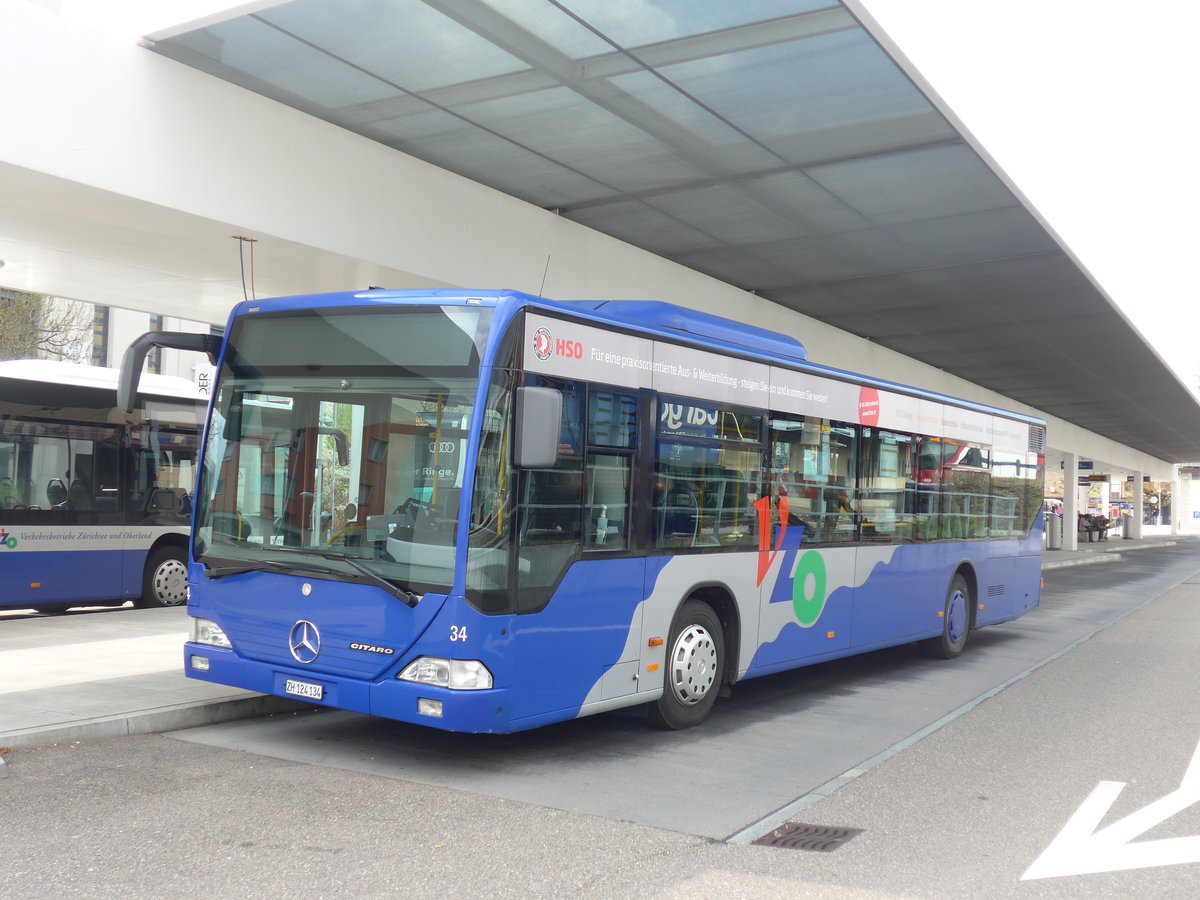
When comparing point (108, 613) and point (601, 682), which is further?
point (108, 613)

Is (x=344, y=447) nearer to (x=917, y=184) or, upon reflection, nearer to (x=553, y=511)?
(x=553, y=511)

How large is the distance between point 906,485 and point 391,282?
5718 millimetres

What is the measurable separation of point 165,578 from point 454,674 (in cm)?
912

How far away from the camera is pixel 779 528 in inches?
352

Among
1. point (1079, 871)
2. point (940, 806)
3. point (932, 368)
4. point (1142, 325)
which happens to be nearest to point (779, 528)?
point (940, 806)

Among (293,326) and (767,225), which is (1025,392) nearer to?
(767,225)

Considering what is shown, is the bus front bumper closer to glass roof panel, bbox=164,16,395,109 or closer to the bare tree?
glass roof panel, bbox=164,16,395,109

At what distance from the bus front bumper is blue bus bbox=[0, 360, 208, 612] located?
263 inches

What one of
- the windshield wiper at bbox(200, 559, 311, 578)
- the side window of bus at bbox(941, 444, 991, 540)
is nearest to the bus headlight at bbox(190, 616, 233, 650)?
the windshield wiper at bbox(200, 559, 311, 578)

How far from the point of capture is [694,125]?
10.4m

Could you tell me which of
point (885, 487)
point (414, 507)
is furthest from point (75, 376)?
point (885, 487)

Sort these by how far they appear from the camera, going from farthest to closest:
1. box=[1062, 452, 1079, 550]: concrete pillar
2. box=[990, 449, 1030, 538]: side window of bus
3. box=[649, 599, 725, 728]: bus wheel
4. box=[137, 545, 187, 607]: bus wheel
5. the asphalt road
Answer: box=[1062, 452, 1079, 550]: concrete pillar
box=[137, 545, 187, 607]: bus wheel
box=[990, 449, 1030, 538]: side window of bus
box=[649, 599, 725, 728]: bus wheel
the asphalt road

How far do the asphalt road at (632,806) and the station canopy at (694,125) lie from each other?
5259 mm

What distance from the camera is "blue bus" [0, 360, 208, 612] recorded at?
1238 cm
